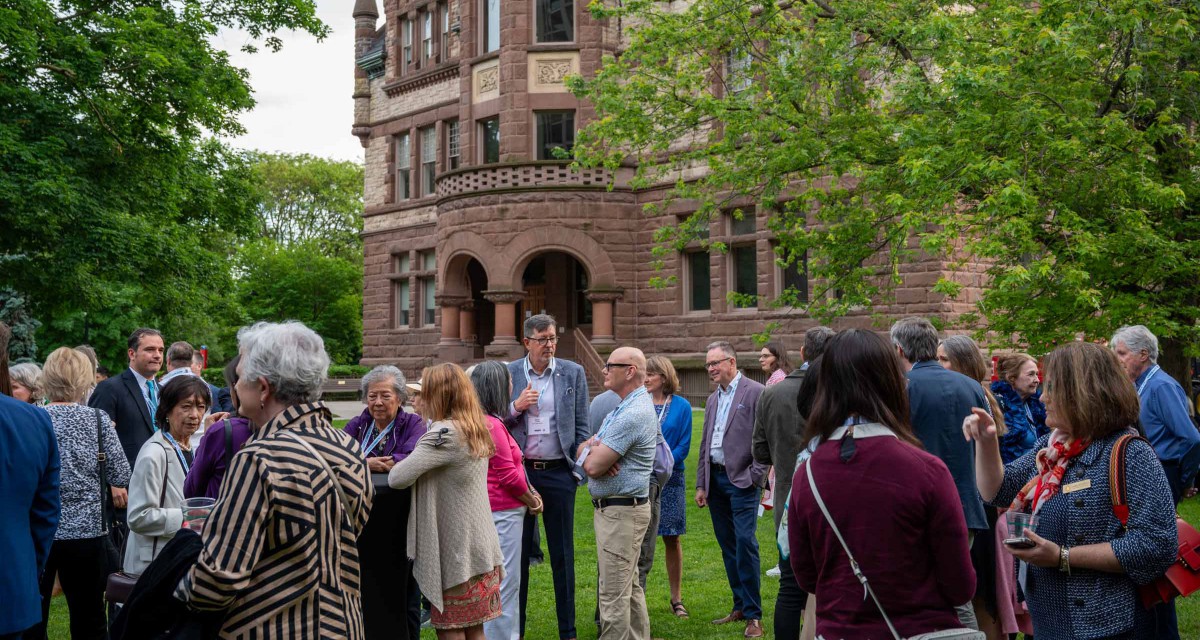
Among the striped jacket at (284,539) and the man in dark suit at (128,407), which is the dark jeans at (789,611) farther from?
the man in dark suit at (128,407)

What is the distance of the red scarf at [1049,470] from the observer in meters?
3.63

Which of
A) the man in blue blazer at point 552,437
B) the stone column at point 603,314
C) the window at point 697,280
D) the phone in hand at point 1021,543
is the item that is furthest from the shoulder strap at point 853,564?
the stone column at point 603,314

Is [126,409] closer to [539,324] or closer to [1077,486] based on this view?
[539,324]

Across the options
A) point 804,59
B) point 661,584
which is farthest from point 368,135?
point 661,584

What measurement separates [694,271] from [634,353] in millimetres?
18201

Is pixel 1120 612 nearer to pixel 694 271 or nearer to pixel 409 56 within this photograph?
pixel 694 271

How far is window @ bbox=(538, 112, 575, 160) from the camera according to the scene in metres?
25.7

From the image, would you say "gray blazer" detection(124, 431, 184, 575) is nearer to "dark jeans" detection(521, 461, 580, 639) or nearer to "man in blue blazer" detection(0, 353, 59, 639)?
"man in blue blazer" detection(0, 353, 59, 639)

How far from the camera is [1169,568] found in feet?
11.4

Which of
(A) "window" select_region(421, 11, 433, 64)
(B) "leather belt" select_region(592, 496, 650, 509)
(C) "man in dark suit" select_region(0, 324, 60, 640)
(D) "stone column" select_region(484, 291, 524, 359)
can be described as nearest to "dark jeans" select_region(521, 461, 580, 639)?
(B) "leather belt" select_region(592, 496, 650, 509)

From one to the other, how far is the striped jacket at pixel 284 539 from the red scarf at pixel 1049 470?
2.52 m

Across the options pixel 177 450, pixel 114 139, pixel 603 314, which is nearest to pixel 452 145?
pixel 603 314

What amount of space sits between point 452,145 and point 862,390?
1062 inches

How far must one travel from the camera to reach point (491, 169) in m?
25.1
